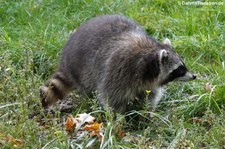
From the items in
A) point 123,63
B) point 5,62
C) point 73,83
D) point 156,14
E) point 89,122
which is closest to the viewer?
point 89,122

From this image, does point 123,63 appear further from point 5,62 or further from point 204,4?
point 204,4

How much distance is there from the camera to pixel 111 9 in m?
6.34

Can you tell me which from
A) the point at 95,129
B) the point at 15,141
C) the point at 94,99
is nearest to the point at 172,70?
the point at 94,99

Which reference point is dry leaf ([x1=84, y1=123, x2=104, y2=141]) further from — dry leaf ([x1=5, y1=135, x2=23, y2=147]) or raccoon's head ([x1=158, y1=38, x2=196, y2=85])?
raccoon's head ([x1=158, y1=38, x2=196, y2=85])

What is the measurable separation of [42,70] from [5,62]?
1.25m

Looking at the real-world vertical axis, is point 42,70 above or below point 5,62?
below

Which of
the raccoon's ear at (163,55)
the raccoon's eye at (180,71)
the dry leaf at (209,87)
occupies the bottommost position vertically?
the dry leaf at (209,87)

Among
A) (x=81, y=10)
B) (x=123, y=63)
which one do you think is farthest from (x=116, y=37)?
(x=81, y=10)

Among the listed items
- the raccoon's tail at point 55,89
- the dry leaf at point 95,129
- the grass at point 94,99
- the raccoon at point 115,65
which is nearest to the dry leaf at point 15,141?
the grass at point 94,99

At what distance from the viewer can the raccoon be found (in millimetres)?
4691

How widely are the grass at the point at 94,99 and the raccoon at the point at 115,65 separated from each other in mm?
179

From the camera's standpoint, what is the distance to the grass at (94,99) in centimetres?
373

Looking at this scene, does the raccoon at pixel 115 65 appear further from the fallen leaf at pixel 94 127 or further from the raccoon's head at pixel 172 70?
the fallen leaf at pixel 94 127

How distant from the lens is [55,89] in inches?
203
